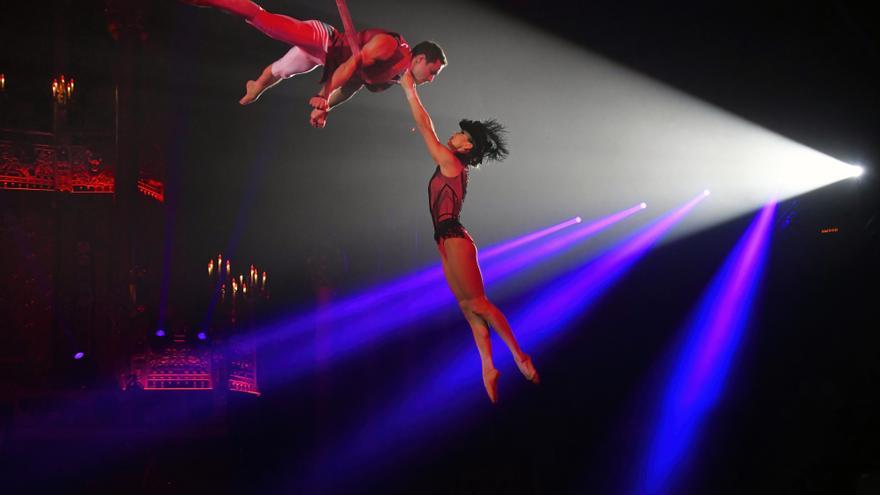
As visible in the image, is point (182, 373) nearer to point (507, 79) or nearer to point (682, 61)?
point (507, 79)

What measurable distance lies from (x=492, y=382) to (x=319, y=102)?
2.12 meters

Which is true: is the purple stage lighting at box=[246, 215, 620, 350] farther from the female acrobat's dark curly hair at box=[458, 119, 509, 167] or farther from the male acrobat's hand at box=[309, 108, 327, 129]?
the male acrobat's hand at box=[309, 108, 327, 129]

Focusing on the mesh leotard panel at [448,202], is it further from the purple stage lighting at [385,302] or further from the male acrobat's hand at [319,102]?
the male acrobat's hand at [319,102]

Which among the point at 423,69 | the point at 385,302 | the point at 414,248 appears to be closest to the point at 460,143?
the point at 423,69

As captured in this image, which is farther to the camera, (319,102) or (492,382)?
(492,382)

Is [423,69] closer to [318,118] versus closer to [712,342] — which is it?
[318,118]

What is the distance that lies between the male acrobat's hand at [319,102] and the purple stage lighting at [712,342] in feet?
9.68

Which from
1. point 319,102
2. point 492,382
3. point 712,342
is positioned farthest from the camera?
point 712,342

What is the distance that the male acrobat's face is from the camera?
484 centimetres

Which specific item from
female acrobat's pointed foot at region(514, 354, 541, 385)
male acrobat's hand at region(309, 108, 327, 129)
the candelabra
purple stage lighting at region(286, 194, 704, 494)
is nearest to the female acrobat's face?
male acrobat's hand at region(309, 108, 327, 129)

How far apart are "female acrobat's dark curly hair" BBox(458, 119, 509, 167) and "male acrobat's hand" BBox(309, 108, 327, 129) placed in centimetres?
88

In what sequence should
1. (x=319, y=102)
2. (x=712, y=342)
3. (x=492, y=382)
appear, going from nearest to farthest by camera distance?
(x=319, y=102) → (x=492, y=382) → (x=712, y=342)

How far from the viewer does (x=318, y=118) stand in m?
4.77

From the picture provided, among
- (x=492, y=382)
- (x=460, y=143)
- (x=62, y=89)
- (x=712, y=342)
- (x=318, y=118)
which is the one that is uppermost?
(x=62, y=89)
